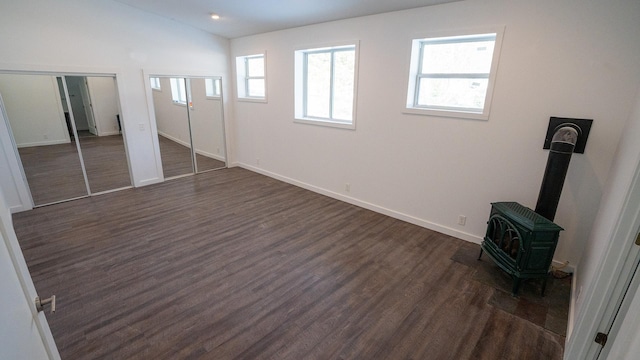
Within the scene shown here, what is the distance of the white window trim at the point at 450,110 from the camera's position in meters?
2.99

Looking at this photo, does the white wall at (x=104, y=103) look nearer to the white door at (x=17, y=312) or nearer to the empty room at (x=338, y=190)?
the empty room at (x=338, y=190)

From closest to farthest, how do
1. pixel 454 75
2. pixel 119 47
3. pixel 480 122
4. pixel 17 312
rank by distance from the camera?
pixel 17 312
pixel 480 122
pixel 454 75
pixel 119 47

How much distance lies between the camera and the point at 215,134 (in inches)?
262

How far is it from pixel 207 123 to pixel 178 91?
883 mm

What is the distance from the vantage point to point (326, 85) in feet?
16.0

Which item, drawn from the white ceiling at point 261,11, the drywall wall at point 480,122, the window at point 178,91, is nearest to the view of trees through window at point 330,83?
the drywall wall at point 480,122

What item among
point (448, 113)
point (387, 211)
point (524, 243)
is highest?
point (448, 113)

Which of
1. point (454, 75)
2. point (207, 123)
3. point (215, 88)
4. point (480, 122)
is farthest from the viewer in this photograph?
point (207, 123)

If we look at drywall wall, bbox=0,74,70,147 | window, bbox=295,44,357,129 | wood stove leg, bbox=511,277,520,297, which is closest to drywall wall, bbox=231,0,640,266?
window, bbox=295,44,357,129

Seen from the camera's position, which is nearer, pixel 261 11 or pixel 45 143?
pixel 261 11

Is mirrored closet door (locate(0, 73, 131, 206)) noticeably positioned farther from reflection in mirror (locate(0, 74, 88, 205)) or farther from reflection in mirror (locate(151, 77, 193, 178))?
reflection in mirror (locate(151, 77, 193, 178))

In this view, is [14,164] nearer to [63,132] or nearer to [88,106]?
[63,132]

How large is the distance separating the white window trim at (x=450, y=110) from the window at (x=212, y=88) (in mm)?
4243

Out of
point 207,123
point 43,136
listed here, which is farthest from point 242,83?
point 43,136
